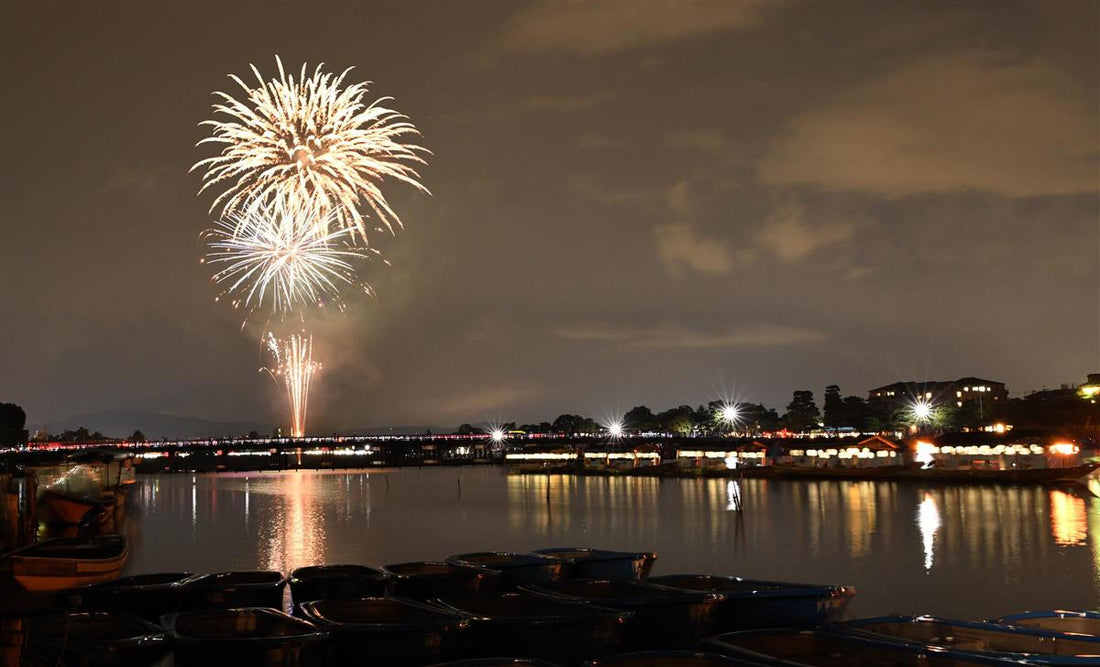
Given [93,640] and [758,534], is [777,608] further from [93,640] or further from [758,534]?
[758,534]

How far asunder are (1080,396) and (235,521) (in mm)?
92501

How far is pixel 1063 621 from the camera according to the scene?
48.0 feet

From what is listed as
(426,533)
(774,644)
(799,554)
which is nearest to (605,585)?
(774,644)

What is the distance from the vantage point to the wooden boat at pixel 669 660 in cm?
1102

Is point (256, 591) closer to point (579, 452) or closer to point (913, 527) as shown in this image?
point (913, 527)

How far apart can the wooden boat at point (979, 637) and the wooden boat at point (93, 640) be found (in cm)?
991

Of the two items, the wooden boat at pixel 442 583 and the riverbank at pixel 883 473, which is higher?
the wooden boat at pixel 442 583

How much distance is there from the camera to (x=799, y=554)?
3775cm

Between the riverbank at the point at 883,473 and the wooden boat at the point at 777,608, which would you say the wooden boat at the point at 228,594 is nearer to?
the wooden boat at the point at 777,608

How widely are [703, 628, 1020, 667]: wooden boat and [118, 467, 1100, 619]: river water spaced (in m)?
13.5

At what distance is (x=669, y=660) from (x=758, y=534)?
35.3 meters

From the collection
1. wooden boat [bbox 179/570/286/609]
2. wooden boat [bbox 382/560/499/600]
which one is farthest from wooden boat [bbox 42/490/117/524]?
wooden boat [bbox 382/560/499/600]

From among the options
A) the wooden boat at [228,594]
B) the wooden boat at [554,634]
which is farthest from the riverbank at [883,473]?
the wooden boat at [228,594]

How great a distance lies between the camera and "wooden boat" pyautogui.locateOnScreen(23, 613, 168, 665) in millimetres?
10602
